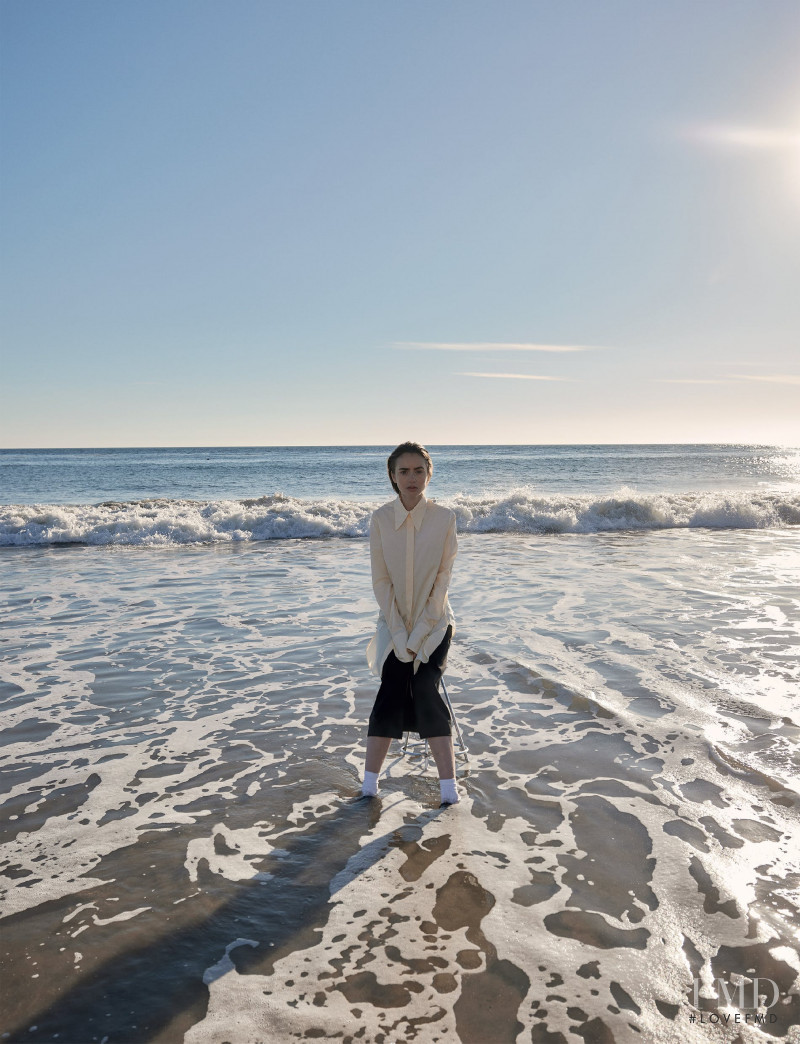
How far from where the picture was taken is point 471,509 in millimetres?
20000

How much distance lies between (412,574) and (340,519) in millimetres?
15095

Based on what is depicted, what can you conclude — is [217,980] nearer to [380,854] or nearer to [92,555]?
[380,854]

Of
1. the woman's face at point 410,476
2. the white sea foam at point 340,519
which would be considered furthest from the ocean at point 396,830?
the white sea foam at point 340,519

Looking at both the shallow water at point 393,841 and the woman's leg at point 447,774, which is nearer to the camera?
the shallow water at point 393,841

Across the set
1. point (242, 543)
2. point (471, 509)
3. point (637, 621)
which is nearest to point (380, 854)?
point (637, 621)

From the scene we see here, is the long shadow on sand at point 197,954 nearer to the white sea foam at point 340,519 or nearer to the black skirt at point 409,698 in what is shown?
the black skirt at point 409,698

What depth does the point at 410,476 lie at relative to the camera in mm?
3816

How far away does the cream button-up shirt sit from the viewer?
3.89 metres

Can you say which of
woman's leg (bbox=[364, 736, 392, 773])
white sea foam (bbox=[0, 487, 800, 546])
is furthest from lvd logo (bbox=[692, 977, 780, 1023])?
white sea foam (bbox=[0, 487, 800, 546])

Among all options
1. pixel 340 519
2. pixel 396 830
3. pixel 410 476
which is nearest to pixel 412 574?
pixel 410 476

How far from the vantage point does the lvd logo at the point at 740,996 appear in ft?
8.04

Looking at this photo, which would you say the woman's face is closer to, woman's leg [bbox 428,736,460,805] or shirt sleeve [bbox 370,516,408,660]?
shirt sleeve [bbox 370,516,408,660]

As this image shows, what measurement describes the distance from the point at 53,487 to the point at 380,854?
42.5 m

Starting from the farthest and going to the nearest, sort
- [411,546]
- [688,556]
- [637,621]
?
[688,556] → [637,621] → [411,546]
